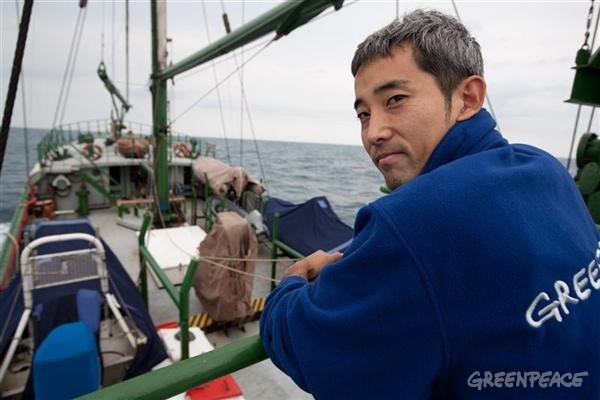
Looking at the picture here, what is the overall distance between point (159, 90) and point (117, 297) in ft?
20.0

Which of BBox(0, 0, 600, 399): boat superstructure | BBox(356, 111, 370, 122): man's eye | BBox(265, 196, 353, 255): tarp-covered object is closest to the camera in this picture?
BBox(356, 111, 370, 122): man's eye

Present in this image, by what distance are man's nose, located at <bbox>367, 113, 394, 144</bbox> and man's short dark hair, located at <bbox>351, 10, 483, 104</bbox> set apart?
0.54 feet

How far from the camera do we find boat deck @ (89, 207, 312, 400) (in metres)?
4.17

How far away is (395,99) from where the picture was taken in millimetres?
958

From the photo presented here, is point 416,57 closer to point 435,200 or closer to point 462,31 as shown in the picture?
point 462,31

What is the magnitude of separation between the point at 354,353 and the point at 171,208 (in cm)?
1045

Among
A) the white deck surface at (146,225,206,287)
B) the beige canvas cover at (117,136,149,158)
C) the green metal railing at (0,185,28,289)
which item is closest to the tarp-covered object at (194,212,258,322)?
the white deck surface at (146,225,206,287)

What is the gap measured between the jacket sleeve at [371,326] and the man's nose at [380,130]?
28 cm

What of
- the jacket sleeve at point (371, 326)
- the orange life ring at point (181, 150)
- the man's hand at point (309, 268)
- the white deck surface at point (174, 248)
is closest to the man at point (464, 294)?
the jacket sleeve at point (371, 326)

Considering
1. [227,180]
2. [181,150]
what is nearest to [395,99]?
[227,180]

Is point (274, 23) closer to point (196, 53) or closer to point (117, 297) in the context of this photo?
point (196, 53)

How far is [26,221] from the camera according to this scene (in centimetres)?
912

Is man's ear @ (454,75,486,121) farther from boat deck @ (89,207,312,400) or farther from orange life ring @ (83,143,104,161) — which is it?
orange life ring @ (83,143,104,161)

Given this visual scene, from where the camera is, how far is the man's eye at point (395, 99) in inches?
37.3
